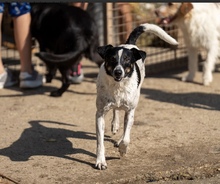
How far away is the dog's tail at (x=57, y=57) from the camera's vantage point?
5.88 metres

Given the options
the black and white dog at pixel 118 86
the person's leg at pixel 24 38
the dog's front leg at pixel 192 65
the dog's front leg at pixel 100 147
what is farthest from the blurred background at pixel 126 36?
the dog's front leg at pixel 100 147

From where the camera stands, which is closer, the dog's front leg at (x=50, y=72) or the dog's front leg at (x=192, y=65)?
the dog's front leg at (x=50, y=72)

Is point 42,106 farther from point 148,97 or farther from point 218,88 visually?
point 218,88

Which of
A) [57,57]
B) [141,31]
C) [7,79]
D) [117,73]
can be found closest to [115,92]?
[117,73]

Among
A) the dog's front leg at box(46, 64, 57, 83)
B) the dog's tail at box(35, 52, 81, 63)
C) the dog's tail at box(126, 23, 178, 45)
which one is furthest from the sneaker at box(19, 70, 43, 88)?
the dog's tail at box(126, 23, 178, 45)

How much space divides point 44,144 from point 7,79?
206cm

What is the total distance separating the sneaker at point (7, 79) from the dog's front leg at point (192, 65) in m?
1.95

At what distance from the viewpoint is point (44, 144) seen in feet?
15.6

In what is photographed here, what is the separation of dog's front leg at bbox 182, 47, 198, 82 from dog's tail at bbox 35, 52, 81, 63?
152 centimetres

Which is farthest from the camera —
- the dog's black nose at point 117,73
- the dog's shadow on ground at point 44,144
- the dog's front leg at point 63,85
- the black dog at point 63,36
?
the dog's front leg at point 63,85

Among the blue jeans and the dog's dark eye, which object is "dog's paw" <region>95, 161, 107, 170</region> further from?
the blue jeans

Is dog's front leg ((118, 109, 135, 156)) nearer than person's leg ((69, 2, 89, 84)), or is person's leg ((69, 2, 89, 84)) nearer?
dog's front leg ((118, 109, 135, 156))

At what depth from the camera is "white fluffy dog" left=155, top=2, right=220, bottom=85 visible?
6.62 m

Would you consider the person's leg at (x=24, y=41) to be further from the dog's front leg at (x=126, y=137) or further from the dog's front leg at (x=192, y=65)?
the dog's front leg at (x=126, y=137)
